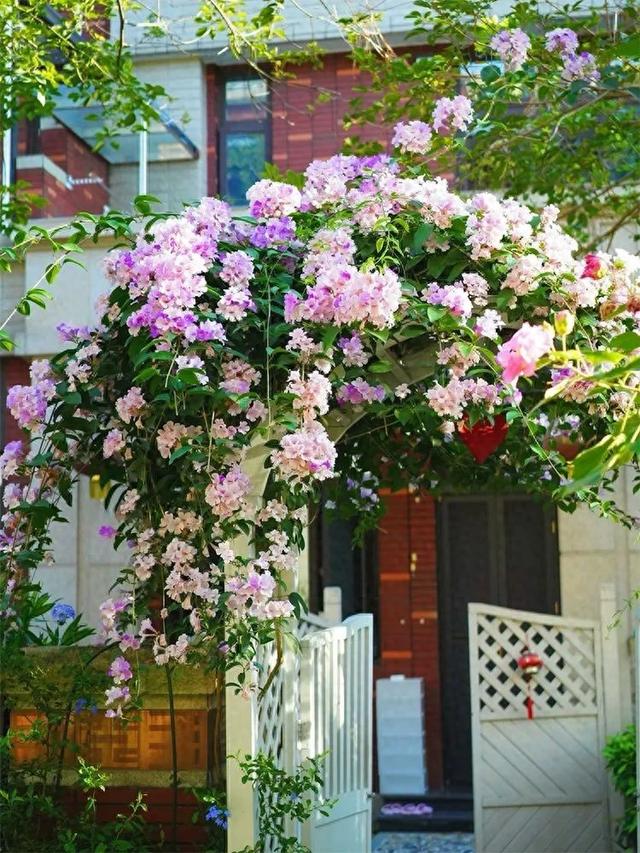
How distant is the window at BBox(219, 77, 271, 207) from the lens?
12.1 meters

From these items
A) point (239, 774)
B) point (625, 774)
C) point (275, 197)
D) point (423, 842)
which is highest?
point (275, 197)

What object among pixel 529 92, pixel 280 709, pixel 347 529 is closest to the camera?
pixel 280 709

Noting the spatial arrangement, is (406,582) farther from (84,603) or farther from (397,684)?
(84,603)

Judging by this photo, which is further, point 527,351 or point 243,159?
point 243,159

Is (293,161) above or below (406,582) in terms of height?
above

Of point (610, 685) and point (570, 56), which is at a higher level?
point (570, 56)

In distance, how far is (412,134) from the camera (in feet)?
17.1

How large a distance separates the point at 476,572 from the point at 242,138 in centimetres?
464

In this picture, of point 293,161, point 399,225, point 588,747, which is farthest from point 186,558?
point 293,161

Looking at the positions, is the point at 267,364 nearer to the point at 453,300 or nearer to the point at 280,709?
the point at 453,300

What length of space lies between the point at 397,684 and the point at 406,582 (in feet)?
3.01

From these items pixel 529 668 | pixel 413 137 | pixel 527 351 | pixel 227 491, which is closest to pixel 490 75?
pixel 413 137

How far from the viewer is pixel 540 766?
8.12 meters

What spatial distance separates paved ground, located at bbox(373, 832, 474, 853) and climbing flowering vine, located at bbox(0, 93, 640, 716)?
189 inches
